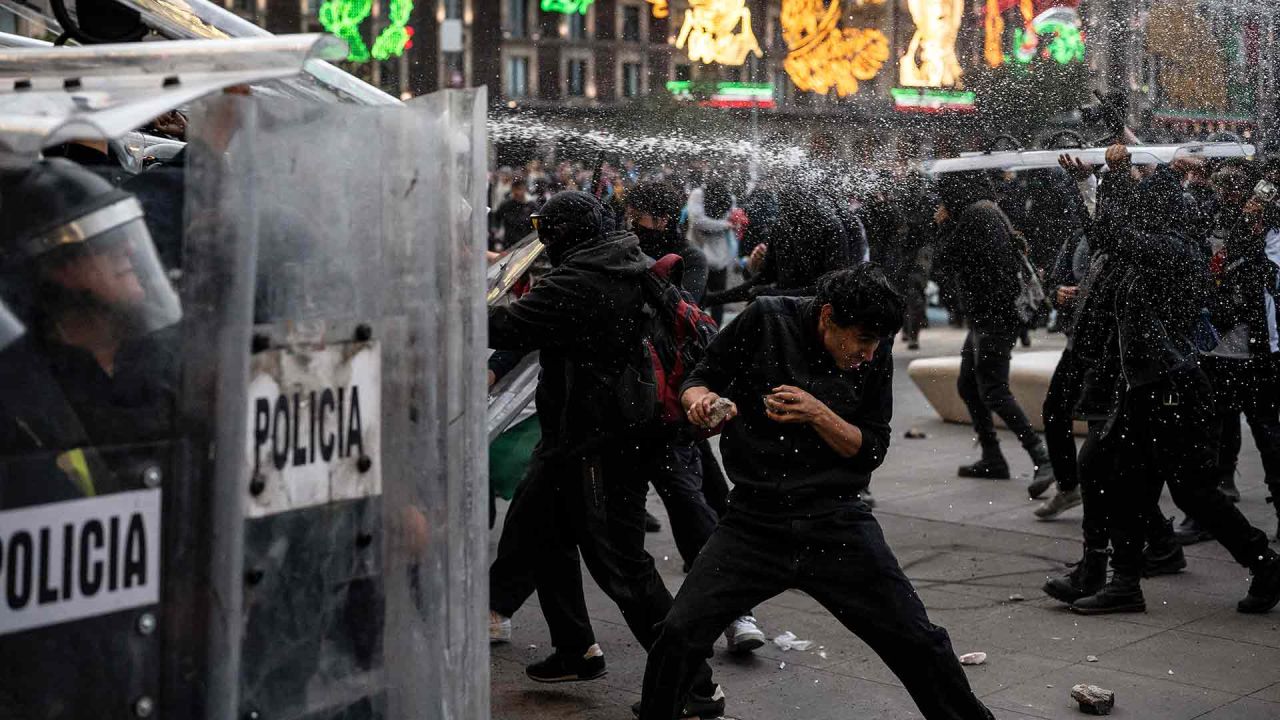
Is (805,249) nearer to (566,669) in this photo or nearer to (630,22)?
(566,669)

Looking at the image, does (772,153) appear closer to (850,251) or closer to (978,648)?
(850,251)

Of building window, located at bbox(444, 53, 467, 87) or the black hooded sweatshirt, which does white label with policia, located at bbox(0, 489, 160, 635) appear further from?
building window, located at bbox(444, 53, 467, 87)

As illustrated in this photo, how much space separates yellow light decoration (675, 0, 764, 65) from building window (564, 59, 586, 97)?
28.0 metres

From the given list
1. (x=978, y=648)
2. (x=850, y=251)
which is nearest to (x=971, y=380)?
(x=850, y=251)

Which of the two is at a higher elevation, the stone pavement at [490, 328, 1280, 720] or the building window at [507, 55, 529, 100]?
the building window at [507, 55, 529, 100]

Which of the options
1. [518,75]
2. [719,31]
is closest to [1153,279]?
[719,31]

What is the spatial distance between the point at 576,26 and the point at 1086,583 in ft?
197

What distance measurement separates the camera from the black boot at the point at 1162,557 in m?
6.71

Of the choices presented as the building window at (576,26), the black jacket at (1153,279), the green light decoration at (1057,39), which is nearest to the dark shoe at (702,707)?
the black jacket at (1153,279)

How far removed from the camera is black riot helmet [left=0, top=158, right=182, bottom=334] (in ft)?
7.23

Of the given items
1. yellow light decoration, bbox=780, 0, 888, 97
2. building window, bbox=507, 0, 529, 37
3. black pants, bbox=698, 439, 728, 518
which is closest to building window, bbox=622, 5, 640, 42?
building window, bbox=507, 0, 529, 37

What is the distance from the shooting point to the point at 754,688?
207 inches

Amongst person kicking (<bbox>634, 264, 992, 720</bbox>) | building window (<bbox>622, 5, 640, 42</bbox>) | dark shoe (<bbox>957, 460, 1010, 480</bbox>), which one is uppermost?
building window (<bbox>622, 5, 640, 42</bbox>)

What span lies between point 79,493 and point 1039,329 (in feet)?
57.0
